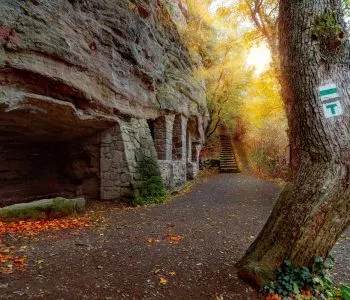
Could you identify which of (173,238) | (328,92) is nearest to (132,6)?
(173,238)

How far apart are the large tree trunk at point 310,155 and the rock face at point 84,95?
4.15 metres

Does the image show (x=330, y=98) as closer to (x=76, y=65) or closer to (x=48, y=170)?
(x=76, y=65)

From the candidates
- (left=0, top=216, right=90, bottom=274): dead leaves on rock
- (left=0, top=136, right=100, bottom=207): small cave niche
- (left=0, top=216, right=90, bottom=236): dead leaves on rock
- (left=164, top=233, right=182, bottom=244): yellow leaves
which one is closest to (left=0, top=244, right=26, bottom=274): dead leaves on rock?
(left=0, top=216, right=90, bottom=274): dead leaves on rock

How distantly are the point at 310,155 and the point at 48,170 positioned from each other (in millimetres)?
7437

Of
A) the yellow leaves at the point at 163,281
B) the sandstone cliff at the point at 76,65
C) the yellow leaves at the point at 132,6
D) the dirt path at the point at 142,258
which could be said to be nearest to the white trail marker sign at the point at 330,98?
the dirt path at the point at 142,258

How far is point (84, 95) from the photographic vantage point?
583 centimetres

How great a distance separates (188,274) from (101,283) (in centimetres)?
90

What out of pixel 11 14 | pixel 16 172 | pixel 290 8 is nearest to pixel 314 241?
pixel 290 8

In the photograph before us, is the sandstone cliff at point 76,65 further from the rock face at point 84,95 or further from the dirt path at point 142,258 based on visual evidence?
the dirt path at point 142,258

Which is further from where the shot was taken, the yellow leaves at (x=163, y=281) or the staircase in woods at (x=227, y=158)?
the staircase in woods at (x=227, y=158)

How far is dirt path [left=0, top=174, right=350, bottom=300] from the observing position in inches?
102

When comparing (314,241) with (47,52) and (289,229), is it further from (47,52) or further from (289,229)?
(47,52)

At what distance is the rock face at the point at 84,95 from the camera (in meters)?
4.94

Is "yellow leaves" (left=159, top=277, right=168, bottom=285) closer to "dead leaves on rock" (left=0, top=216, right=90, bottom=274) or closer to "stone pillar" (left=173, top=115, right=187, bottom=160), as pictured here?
"dead leaves on rock" (left=0, top=216, right=90, bottom=274)
